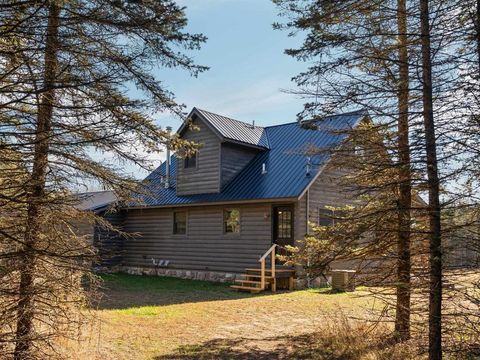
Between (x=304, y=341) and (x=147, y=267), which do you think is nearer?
(x=304, y=341)

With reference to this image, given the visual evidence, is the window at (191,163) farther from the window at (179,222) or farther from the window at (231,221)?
the window at (231,221)

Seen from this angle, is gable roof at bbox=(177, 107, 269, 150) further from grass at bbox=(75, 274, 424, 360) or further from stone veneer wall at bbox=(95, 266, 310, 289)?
grass at bbox=(75, 274, 424, 360)

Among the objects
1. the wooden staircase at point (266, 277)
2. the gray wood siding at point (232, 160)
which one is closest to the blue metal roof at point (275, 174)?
the gray wood siding at point (232, 160)

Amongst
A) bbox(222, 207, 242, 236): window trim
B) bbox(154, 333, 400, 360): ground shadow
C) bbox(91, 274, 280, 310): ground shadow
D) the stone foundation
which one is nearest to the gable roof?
bbox(222, 207, 242, 236): window trim

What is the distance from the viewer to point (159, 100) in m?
7.02

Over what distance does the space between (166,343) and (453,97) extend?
575 cm

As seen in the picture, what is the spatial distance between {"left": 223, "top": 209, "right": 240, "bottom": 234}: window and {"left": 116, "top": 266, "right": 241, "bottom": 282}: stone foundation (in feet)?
5.53

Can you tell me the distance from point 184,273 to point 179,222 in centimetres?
224

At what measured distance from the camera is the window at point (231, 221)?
18.5 metres

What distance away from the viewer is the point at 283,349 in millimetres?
7766

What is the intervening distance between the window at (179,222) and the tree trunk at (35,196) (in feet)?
47.9

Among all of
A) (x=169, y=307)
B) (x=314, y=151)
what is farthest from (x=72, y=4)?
(x=169, y=307)

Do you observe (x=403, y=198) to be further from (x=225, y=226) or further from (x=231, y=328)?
(x=225, y=226)

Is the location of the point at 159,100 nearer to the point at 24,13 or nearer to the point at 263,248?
the point at 24,13
